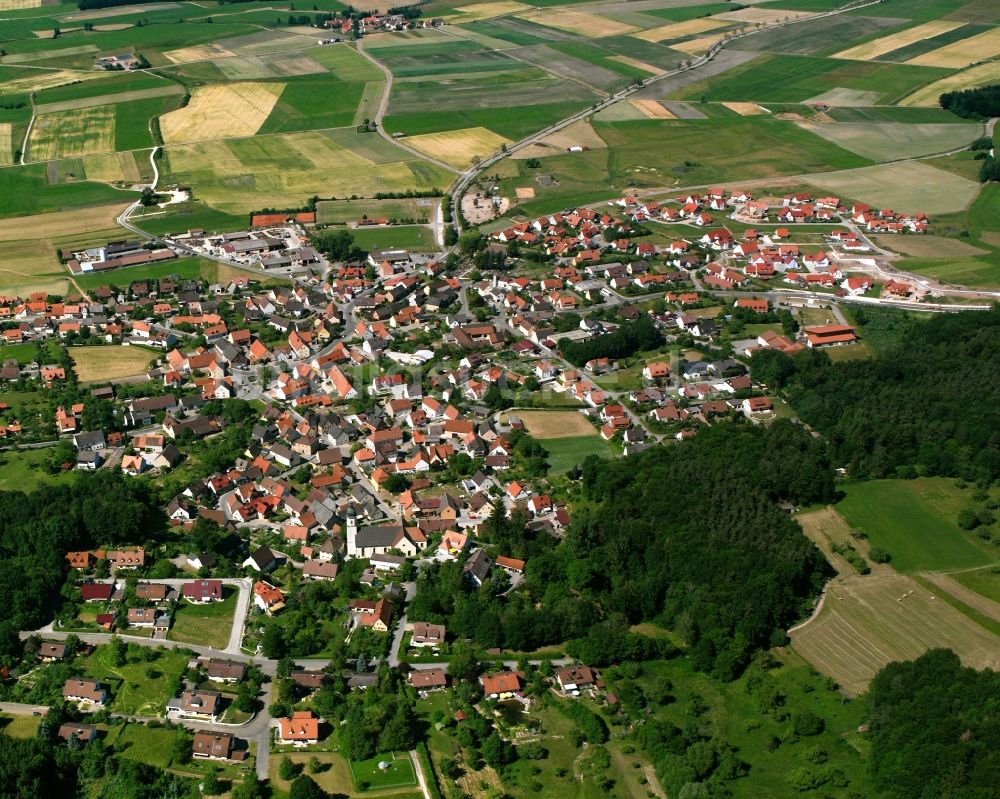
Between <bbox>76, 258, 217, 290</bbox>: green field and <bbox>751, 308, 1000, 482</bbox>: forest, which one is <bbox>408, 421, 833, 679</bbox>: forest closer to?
<bbox>751, 308, 1000, 482</bbox>: forest

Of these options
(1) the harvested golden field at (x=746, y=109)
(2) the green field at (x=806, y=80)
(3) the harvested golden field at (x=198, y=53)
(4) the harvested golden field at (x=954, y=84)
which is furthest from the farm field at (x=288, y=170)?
(4) the harvested golden field at (x=954, y=84)

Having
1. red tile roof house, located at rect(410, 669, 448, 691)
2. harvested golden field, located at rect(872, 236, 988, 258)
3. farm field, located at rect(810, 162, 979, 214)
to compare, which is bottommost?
red tile roof house, located at rect(410, 669, 448, 691)

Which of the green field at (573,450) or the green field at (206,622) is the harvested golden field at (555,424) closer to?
the green field at (573,450)

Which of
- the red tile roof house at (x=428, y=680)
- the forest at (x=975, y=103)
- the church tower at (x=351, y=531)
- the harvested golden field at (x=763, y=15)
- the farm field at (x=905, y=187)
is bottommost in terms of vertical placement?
the red tile roof house at (x=428, y=680)

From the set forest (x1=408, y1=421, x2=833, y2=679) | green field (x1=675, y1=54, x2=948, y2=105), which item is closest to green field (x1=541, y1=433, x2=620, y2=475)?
forest (x1=408, y1=421, x2=833, y2=679)

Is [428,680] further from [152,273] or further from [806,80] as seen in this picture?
[806,80]

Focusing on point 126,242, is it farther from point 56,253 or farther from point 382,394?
point 382,394
